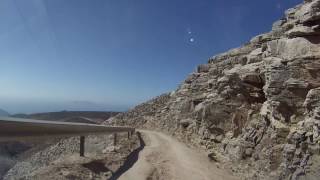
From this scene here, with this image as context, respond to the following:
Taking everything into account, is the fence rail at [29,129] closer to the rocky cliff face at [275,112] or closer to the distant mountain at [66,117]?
the rocky cliff face at [275,112]

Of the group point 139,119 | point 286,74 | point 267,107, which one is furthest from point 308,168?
point 139,119

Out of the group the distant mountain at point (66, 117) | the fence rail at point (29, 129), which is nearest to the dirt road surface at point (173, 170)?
A: the fence rail at point (29, 129)

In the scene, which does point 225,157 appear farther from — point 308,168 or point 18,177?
point 18,177

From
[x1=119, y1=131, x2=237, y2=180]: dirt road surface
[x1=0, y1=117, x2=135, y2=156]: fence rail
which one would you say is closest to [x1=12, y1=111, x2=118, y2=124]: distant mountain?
[x1=119, y1=131, x2=237, y2=180]: dirt road surface

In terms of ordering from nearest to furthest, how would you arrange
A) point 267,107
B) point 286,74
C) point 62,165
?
point 62,165 < point 286,74 < point 267,107

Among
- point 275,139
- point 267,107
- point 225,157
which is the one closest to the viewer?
point 275,139

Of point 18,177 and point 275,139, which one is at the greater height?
point 275,139

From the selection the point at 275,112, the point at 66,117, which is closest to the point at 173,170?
the point at 275,112

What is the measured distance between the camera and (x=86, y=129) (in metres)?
14.2

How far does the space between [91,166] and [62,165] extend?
3.39ft

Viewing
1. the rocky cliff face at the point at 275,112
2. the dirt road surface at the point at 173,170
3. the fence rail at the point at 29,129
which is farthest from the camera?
the dirt road surface at the point at 173,170

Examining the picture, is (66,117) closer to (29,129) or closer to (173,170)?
(173,170)

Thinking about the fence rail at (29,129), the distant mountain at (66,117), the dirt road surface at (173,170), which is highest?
the distant mountain at (66,117)

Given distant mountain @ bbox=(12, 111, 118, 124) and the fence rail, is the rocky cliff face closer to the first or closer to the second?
the fence rail
